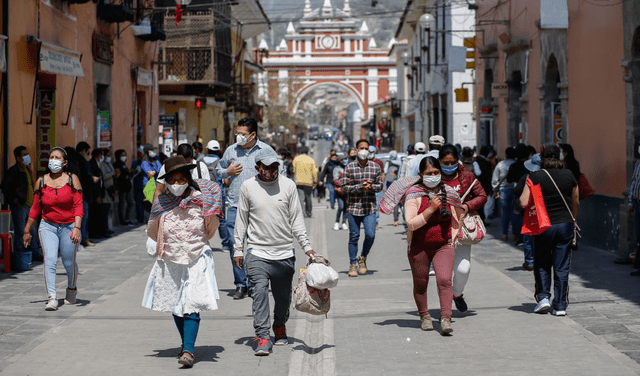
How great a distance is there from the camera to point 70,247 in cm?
1045

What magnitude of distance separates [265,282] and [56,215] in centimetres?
324

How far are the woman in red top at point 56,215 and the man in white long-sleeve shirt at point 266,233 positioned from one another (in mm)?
2827

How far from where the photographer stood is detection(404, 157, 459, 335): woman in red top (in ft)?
28.2

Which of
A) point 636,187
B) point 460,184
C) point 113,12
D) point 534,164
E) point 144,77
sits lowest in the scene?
point 636,187

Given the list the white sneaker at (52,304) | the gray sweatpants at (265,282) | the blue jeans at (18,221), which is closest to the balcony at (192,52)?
the blue jeans at (18,221)

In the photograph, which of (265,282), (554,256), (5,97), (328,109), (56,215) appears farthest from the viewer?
(328,109)

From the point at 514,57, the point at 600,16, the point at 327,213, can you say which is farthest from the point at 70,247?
the point at 327,213

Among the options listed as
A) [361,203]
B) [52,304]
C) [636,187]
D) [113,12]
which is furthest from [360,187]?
[113,12]

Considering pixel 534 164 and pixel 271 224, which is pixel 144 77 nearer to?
pixel 534 164

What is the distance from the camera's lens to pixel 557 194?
972cm

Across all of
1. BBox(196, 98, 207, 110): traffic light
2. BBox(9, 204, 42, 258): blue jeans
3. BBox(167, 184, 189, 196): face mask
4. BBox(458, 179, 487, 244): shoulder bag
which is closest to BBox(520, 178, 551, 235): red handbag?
A: BBox(458, 179, 487, 244): shoulder bag

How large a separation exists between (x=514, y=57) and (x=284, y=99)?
60.6 meters

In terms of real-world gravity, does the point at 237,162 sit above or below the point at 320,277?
above

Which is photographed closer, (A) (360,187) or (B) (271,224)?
(B) (271,224)
